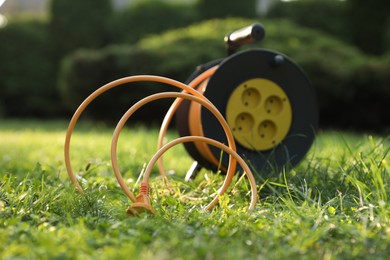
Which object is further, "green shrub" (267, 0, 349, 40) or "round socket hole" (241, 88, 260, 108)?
"green shrub" (267, 0, 349, 40)

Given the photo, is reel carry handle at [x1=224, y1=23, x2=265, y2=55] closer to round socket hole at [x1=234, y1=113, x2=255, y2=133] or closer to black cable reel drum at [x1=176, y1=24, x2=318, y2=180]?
black cable reel drum at [x1=176, y1=24, x2=318, y2=180]

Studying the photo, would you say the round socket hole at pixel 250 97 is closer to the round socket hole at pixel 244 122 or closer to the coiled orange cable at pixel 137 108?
the round socket hole at pixel 244 122

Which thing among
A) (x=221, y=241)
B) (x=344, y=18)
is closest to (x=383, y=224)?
(x=221, y=241)

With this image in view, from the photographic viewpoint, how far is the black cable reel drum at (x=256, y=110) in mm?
2633

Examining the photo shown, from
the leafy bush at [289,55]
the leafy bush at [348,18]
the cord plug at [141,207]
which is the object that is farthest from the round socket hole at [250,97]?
the leafy bush at [348,18]

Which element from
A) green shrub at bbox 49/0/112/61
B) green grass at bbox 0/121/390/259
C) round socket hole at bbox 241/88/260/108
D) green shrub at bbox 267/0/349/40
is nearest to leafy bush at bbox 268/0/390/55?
green shrub at bbox 267/0/349/40

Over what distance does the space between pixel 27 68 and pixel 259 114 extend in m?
7.58

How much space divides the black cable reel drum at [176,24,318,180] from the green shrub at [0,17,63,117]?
7.22 m

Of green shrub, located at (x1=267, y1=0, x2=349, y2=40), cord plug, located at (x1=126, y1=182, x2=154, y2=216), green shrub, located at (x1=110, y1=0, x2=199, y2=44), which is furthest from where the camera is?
green shrub, located at (x1=110, y1=0, x2=199, y2=44)

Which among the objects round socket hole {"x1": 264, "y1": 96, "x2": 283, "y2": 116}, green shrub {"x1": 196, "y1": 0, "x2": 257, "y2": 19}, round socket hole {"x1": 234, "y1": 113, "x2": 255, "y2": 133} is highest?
green shrub {"x1": 196, "y1": 0, "x2": 257, "y2": 19}

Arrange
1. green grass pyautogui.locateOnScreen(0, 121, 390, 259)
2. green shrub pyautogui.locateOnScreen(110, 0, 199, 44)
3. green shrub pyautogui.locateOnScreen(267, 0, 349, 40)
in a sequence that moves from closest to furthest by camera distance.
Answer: green grass pyautogui.locateOnScreen(0, 121, 390, 259), green shrub pyautogui.locateOnScreen(267, 0, 349, 40), green shrub pyautogui.locateOnScreen(110, 0, 199, 44)

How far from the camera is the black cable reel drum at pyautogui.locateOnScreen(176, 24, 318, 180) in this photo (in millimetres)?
2633

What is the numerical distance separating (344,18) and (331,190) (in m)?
6.89

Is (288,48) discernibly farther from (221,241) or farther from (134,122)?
(221,241)
